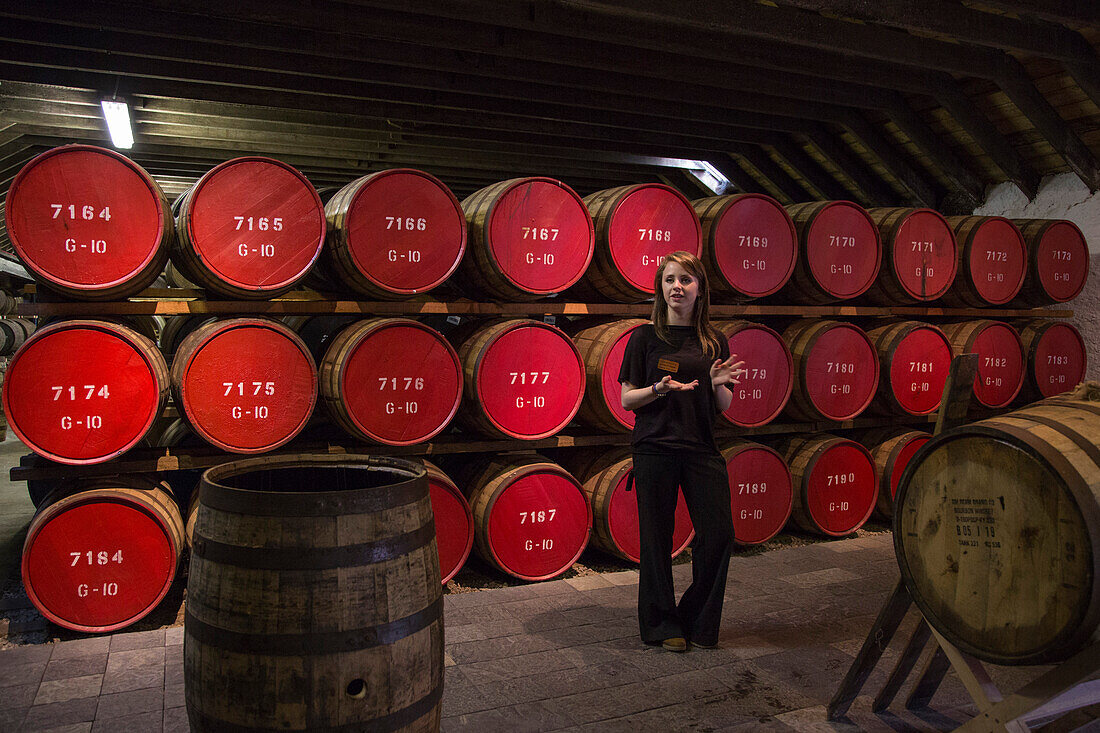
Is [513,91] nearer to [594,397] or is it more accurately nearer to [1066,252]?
[594,397]

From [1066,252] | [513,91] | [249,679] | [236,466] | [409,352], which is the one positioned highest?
[513,91]

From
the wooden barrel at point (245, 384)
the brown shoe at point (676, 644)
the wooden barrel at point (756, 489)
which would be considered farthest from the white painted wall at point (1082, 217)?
the wooden barrel at point (245, 384)

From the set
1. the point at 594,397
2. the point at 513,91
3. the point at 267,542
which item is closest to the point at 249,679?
the point at 267,542

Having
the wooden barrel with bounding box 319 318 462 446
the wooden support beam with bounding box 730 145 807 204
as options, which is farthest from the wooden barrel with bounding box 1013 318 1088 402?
the wooden barrel with bounding box 319 318 462 446

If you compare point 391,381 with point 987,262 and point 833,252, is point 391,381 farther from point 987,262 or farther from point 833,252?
point 987,262

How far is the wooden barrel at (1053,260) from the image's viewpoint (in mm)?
5871

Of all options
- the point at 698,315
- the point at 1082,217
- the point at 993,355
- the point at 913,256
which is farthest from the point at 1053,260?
the point at 698,315

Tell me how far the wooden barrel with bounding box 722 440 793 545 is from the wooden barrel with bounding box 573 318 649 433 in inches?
31.5

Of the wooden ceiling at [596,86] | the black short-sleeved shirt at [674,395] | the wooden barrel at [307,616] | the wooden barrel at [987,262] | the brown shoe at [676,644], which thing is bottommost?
the brown shoe at [676,644]

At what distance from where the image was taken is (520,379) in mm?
4309

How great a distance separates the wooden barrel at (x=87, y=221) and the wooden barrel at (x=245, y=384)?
451 millimetres

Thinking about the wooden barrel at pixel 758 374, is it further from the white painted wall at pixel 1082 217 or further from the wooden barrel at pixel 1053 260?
the white painted wall at pixel 1082 217

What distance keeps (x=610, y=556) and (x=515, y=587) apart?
31.9 inches

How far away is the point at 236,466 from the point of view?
2.25m
